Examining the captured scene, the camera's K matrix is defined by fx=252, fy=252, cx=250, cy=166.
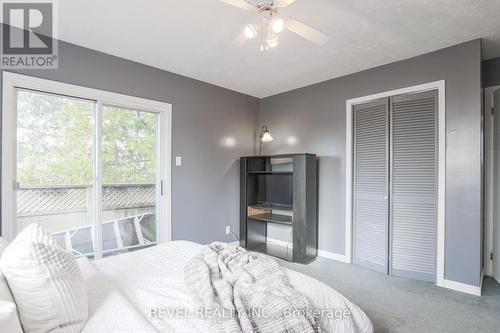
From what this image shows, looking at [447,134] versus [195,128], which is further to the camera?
[195,128]

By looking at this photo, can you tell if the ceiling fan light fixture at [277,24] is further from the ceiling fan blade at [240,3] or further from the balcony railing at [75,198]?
the balcony railing at [75,198]

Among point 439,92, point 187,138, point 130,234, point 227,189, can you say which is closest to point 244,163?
point 227,189

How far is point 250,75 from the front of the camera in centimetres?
349

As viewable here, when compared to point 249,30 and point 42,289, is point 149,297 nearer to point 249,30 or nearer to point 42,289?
point 42,289

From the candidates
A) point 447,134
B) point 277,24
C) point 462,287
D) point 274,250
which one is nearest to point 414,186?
point 447,134

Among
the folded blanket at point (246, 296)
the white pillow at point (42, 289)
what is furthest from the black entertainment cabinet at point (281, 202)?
the white pillow at point (42, 289)

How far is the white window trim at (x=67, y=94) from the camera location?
2.29 metres

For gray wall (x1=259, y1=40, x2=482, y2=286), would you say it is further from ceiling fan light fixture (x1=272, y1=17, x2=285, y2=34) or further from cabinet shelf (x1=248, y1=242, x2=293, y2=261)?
ceiling fan light fixture (x1=272, y1=17, x2=285, y2=34)

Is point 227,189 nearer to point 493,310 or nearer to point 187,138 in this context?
point 187,138

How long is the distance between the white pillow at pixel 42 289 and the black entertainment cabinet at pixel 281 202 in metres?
2.70

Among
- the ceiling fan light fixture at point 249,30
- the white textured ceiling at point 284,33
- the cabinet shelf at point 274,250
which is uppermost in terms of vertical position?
the white textured ceiling at point 284,33

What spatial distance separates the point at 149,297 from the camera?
4.42 ft

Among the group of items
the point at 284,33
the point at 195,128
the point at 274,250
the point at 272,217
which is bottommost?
the point at 274,250

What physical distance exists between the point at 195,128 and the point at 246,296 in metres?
2.77
